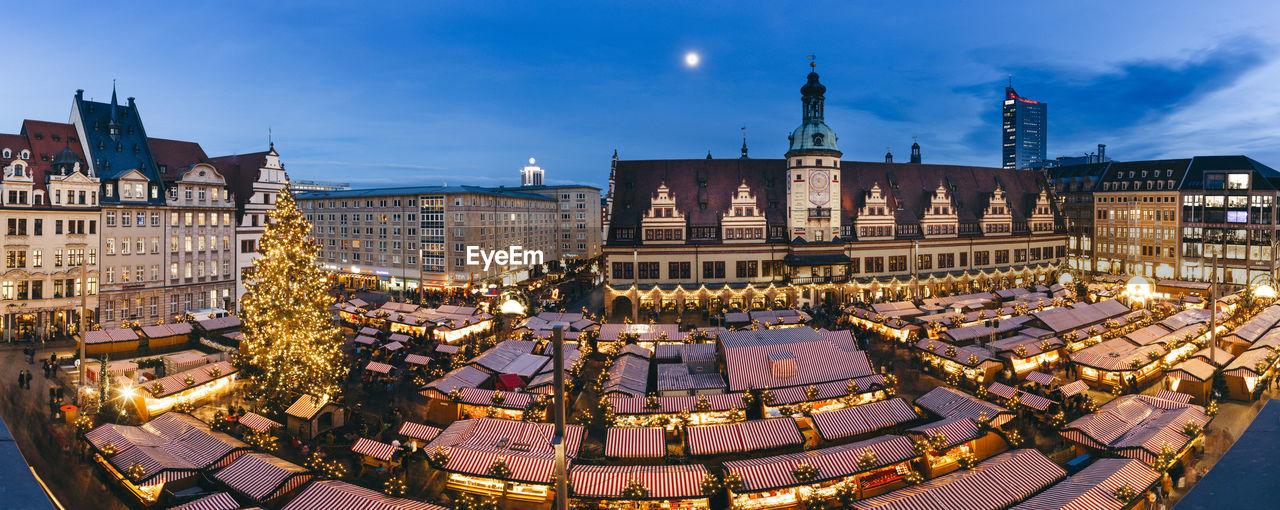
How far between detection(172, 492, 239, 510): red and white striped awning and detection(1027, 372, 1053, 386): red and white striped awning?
35.0m

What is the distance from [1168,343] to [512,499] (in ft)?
125

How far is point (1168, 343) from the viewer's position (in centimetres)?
3544

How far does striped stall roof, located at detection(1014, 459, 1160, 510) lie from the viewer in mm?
16906

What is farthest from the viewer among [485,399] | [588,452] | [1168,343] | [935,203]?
[935,203]

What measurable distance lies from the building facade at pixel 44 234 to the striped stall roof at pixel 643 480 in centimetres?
4627

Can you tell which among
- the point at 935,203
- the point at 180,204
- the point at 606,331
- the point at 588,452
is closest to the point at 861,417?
the point at 588,452

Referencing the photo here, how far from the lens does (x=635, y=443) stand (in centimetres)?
2297

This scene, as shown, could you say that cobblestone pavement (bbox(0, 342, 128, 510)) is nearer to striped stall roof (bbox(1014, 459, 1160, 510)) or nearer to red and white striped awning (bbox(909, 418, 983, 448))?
red and white striped awning (bbox(909, 418, 983, 448))

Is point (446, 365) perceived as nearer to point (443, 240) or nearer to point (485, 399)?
point (485, 399)

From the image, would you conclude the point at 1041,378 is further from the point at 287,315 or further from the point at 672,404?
the point at 287,315

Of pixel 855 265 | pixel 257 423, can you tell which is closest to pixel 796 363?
pixel 257 423

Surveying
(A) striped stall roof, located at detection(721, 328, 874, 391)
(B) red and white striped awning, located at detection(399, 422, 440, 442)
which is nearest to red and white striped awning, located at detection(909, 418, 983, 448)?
(A) striped stall roof, located at detection(721, 328, 874, 391)

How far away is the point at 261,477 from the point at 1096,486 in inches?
1007

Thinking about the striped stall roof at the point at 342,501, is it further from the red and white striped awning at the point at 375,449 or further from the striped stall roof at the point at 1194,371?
the striped stall roof at the point at 1194,371
